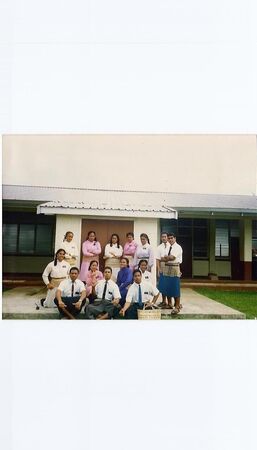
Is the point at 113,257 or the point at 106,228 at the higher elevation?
the point at 106,228

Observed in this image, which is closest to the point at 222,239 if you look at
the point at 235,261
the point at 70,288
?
the point at 235,261

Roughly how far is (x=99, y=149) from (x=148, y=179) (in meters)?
0.70

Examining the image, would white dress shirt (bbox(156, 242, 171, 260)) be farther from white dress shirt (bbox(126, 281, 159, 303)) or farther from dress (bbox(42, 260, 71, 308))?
dress (bbox(42, 260, 71, 308))

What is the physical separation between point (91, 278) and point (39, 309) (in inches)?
28.1

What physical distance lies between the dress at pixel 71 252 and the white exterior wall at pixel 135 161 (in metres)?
0.75

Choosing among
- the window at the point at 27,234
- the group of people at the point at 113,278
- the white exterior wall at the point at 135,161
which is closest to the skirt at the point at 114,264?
the group of people at the point at 113,278

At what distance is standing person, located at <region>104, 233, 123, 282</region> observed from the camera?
15.1 ft

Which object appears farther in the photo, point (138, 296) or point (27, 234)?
point (27, 234)

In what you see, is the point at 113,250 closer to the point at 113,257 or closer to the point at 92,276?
the point at 113,257

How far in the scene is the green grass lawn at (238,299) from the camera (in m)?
4.59

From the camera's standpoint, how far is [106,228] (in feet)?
15.4

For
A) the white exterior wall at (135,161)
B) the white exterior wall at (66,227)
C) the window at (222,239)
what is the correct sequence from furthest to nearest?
the window at (222,239) → the white exterior wall at (66,227) → the white exterior wall at (135,161)

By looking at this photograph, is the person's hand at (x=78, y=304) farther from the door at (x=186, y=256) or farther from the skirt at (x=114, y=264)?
the door at (x=186, y=256)
